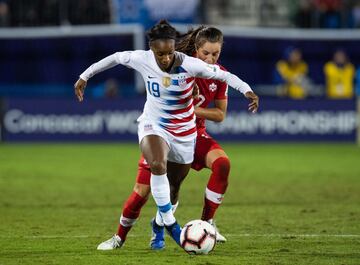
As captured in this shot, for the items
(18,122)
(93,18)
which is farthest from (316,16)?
(18,122)

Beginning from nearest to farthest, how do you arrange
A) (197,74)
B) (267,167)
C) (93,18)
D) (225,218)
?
(197,74) < (225,218) < (267,167) < (93,18)

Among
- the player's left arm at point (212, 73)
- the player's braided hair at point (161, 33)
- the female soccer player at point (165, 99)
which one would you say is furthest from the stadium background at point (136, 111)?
the player's braided hair at point (161, 33)

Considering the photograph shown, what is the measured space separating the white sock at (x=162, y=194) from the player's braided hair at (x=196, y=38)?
4.82 ft

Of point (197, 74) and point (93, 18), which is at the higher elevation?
point (197, 74)

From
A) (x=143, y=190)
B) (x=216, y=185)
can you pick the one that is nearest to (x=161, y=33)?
(x=143, y=190)

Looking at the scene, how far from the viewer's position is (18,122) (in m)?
21.9

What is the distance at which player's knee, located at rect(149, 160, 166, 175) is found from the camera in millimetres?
7566

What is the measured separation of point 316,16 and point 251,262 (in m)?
18.2

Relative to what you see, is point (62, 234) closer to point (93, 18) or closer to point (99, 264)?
point (99, 264)

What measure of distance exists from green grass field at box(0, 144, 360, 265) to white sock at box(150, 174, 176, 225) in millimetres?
350

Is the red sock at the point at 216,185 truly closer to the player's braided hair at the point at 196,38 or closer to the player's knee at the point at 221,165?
the player's knee at the point at 221,165

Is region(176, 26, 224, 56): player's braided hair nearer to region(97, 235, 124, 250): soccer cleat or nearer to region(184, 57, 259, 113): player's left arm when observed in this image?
region(184, 57, 259, 113): player's left arm

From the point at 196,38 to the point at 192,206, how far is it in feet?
12.5

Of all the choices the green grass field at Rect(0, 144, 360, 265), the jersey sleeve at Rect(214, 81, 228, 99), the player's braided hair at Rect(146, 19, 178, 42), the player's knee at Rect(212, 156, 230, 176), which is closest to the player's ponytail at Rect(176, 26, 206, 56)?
the jersey sleeve at Rect(214, 81, 228, 99)
